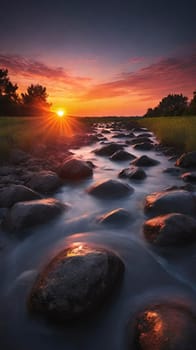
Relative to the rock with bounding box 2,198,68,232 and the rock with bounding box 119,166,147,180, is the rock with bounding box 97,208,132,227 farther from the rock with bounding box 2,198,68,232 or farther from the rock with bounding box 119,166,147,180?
the rock with bounding box 119,166,147,180

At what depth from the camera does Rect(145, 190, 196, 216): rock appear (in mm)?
5119

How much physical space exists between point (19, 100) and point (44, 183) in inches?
2444

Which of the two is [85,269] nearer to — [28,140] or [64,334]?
[64,334]

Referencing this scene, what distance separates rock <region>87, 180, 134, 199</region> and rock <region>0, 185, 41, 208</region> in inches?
71.5

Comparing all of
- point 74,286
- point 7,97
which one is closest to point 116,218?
point 74,286

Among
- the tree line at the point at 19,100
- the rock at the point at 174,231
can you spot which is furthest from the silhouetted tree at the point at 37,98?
the rock at the point at 174,231

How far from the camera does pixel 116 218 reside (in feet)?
Result: 17.5

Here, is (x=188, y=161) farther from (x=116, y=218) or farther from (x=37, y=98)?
(x=37, y=98)

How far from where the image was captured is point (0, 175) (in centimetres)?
849

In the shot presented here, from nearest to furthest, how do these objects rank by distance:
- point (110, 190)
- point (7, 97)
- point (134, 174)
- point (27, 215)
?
1. point (27, 215)
2. point (110, 190)
3. point (134, 174)
4. point (7, 97)

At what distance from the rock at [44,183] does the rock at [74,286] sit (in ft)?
13.6

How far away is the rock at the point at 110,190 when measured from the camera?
6859 mm

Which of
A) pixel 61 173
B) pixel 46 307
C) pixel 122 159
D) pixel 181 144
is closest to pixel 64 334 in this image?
pixel 46 307

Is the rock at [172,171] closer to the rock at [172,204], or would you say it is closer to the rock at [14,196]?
the rock at [172,204]
